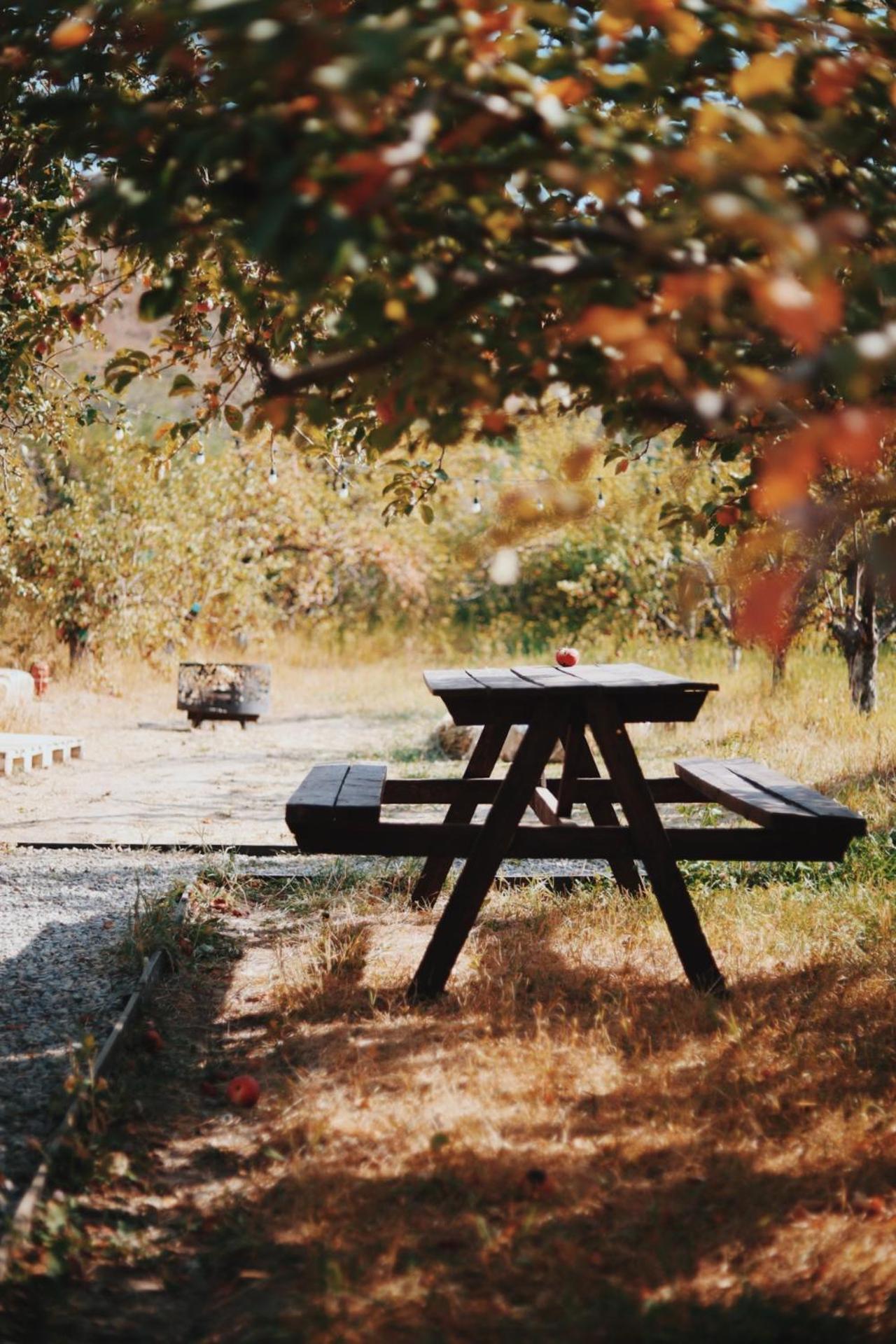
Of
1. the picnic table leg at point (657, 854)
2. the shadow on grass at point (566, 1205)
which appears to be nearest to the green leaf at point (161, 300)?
the shadow on grass at point (566, 1205)

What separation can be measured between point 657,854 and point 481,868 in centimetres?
53

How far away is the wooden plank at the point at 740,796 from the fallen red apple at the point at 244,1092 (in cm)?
156

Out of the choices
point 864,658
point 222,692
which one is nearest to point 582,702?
point 864,658

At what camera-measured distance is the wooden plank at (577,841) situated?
368cm

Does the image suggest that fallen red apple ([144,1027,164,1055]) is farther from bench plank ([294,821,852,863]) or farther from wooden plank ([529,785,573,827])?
wooden plank ([529,785,573,827])

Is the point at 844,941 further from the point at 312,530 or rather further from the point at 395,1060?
the point at 312,530

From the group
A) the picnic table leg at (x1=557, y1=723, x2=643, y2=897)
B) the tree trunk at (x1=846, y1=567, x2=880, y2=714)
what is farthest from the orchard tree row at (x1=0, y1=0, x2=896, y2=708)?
the tree trunk at (x1=846, y1=567, x2=880, y2=714)

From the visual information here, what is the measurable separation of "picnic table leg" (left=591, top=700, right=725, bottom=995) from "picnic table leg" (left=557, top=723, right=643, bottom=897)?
0.78 meters

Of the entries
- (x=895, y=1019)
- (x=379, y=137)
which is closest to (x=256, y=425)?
(x=379, y=137)

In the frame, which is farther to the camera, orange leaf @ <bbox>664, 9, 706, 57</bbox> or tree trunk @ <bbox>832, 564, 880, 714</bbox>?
tree trunk @ <bbox>832, 564, 880, 714</bbox>

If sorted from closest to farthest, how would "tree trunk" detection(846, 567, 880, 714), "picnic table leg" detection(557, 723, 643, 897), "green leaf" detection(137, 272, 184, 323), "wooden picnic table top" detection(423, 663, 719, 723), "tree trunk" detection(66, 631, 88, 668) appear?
"green leaf" detection(137, 272, 184, 323), "wooden picnic table top" detection(423, 663, 719, 723), "picnic table leg" detection(557, 723, 643, 897), "tree trunk" detection(846, 567, 880, 714), "tree trunk" detection(66, 631, 88, 668)

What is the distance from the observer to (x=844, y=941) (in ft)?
14.1

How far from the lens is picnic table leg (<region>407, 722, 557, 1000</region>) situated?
375cm

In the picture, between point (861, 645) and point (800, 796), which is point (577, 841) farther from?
point (861, 645)
